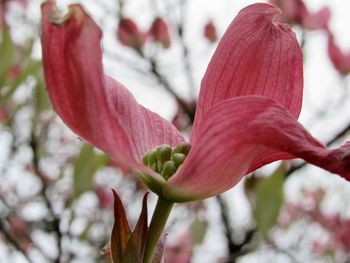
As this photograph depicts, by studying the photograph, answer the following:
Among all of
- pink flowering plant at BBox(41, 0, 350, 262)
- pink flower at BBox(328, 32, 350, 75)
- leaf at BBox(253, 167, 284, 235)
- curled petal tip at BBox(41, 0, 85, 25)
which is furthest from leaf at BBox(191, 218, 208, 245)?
curled petal tip at BBox(41, 0, 85, 25)

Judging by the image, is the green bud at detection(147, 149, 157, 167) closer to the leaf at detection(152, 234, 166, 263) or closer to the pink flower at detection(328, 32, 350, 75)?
the leaf at detection(152, 234, 166, 263)

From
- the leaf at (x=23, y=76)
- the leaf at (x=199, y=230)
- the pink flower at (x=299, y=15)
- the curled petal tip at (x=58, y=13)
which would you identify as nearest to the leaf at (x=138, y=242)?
the curled petal tip at (x=58, y=13)

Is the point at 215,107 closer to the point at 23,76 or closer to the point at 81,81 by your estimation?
the point at 81,81

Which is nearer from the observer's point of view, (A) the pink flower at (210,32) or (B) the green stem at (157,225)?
(B) the green stem at (157,225)

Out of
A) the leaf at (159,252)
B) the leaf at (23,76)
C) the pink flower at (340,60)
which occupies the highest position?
the leaf at (159,252)

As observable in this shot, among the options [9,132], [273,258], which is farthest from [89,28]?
[273,258]

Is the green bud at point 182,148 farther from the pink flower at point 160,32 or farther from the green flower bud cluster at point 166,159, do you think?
the pink flower at point 160,32

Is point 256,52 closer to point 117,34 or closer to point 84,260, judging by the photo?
point 84,260
